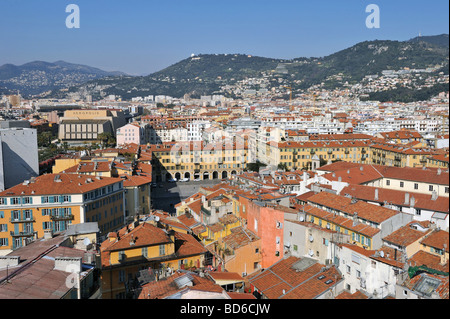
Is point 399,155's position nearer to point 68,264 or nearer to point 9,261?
point 68,264

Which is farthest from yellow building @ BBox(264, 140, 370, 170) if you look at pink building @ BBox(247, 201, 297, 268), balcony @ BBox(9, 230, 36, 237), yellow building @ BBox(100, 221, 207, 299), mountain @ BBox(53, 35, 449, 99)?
mountain @ BBox(53, 35, 449, 99)

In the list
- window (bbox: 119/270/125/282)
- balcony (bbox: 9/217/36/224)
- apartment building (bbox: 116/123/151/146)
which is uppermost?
apartment building (bbox: 116/123/151/146)

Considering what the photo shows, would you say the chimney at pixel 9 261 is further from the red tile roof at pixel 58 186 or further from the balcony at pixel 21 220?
the balcony at pixel 21 220

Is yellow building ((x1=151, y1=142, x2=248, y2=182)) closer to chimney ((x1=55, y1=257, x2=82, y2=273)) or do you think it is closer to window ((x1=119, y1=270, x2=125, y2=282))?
window ((x1=119, y1=270, x2=125, y2=282))

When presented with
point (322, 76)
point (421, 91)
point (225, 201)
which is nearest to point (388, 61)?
point (322, 76)

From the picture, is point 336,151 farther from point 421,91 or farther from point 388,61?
point 388,61

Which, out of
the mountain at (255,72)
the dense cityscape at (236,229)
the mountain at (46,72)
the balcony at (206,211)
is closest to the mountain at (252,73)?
the mountain at (255,72)

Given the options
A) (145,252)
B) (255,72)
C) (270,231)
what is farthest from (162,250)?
(255,72)
